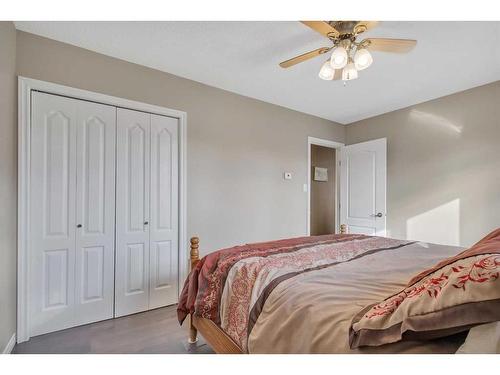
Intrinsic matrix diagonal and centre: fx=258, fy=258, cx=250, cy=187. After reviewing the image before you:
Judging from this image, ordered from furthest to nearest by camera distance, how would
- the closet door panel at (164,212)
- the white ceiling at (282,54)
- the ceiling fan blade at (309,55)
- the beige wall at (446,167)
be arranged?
the beige wall at (446,167) < the closet door panel at (164,212) < the white ceiling at (282,54) < the ceiling fan blade at (309,55)

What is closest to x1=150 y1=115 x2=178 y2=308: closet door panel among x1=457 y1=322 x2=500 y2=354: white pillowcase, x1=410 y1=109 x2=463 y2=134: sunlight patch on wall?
x1=457 y1=322 x2=500 y2=354: white pillowcase

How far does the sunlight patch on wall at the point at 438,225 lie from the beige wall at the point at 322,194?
204 centimetres

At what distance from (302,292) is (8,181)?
7.14 ft

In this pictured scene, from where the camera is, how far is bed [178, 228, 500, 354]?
0.88 meters

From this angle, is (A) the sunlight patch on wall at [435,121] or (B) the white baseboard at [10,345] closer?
(B) the white baseboard at [10,345]

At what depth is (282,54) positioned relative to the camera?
2375mm

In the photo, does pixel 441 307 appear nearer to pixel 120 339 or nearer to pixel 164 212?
pixel 120 339

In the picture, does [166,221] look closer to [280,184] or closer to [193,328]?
[193,328]

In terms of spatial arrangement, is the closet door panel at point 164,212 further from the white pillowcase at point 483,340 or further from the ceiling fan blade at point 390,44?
the white pillowcase at point 483,340

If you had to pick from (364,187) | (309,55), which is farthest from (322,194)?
(309,55)

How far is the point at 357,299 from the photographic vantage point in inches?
41.0

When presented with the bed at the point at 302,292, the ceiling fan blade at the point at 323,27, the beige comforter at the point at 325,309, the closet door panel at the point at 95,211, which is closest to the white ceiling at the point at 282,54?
the ceiling fan blade at the point at 323,27

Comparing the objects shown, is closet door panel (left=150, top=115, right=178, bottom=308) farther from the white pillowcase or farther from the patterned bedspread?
the white pillowcase

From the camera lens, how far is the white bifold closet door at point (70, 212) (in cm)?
209
